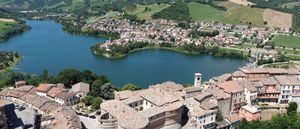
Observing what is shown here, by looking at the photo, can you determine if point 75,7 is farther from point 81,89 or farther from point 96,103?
point 96,103

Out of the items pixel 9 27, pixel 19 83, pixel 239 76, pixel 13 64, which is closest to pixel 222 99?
pixel 239 76

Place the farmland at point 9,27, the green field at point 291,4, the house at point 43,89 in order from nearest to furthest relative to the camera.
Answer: the house at point 43,89 → the farmland at point 9,27 → the green field at point 291,4

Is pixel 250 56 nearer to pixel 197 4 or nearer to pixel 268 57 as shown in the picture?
pixel 268 57

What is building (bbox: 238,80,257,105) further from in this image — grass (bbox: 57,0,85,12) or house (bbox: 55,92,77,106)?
grass (bbox: 57,0,85,12)

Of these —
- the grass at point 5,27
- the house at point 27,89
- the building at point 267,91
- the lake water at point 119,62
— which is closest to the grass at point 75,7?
→ the grass at point 5,27

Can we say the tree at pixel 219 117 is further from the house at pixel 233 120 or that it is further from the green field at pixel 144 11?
the green field at pixel 144 11

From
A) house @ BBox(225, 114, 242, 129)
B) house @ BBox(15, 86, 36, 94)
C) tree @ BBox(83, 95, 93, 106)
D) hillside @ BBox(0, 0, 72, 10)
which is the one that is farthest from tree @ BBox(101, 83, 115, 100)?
hillside @ BBox(0, 0, 72, 10)

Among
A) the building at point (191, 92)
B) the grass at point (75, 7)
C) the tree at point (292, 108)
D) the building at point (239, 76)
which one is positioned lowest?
the tree at point (292, 108)
